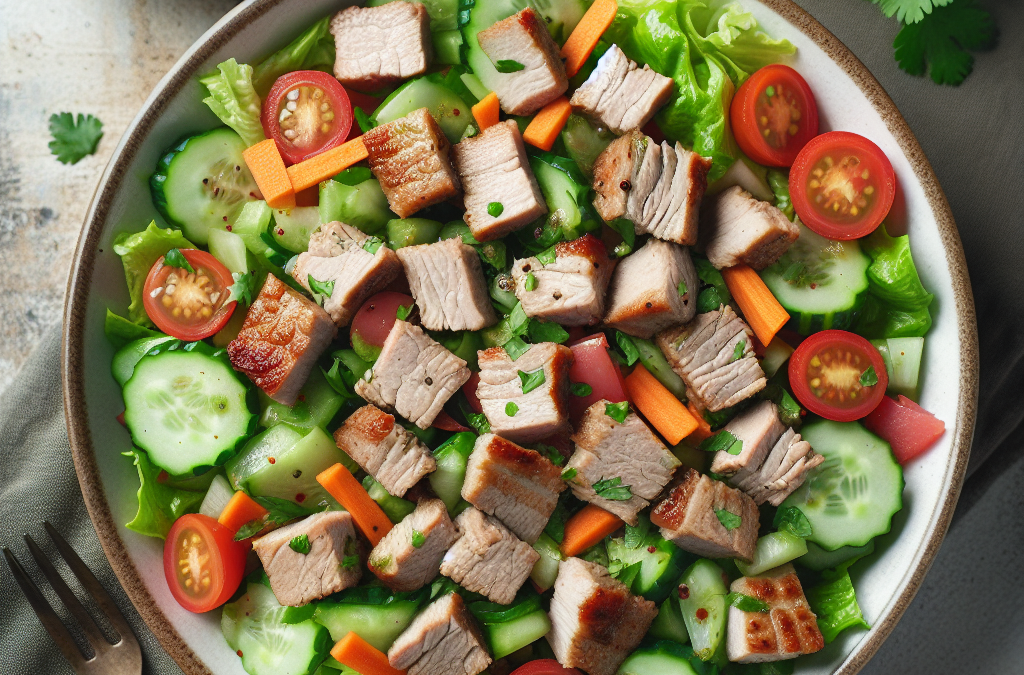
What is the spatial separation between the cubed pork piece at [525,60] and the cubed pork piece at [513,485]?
1.57 m

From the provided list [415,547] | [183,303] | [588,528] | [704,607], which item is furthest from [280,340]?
[704,607]

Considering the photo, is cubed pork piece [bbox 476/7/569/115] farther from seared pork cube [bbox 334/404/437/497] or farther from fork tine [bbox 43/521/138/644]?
fork tine [bbox 43/521/138/644]

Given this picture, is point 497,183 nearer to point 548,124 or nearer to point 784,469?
point 548,124

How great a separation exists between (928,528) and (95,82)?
4991 millimetres

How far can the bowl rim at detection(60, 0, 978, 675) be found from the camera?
10.6ft

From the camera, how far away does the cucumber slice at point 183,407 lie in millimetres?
3406

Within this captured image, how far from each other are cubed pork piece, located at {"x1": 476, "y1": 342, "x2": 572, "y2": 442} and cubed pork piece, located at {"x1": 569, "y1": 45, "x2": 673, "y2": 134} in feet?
3.60

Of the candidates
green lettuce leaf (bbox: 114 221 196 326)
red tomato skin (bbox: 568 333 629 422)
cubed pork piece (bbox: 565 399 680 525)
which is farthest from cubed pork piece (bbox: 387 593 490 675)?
green lettuce leaf (bbox: 114 221 196 326)

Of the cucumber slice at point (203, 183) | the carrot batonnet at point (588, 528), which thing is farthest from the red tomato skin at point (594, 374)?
the cucumber slice at point (203, 183)

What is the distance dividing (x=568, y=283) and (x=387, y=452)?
1107mm

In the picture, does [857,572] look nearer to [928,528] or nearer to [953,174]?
[928,528]

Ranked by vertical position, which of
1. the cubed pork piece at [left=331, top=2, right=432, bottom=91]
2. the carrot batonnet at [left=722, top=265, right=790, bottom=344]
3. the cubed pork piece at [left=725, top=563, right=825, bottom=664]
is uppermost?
the cubed pork piece at [left=331, top=2, right=432, bottom=91]

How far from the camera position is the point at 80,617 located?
12.2 feet

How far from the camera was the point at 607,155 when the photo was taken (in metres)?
3.40
